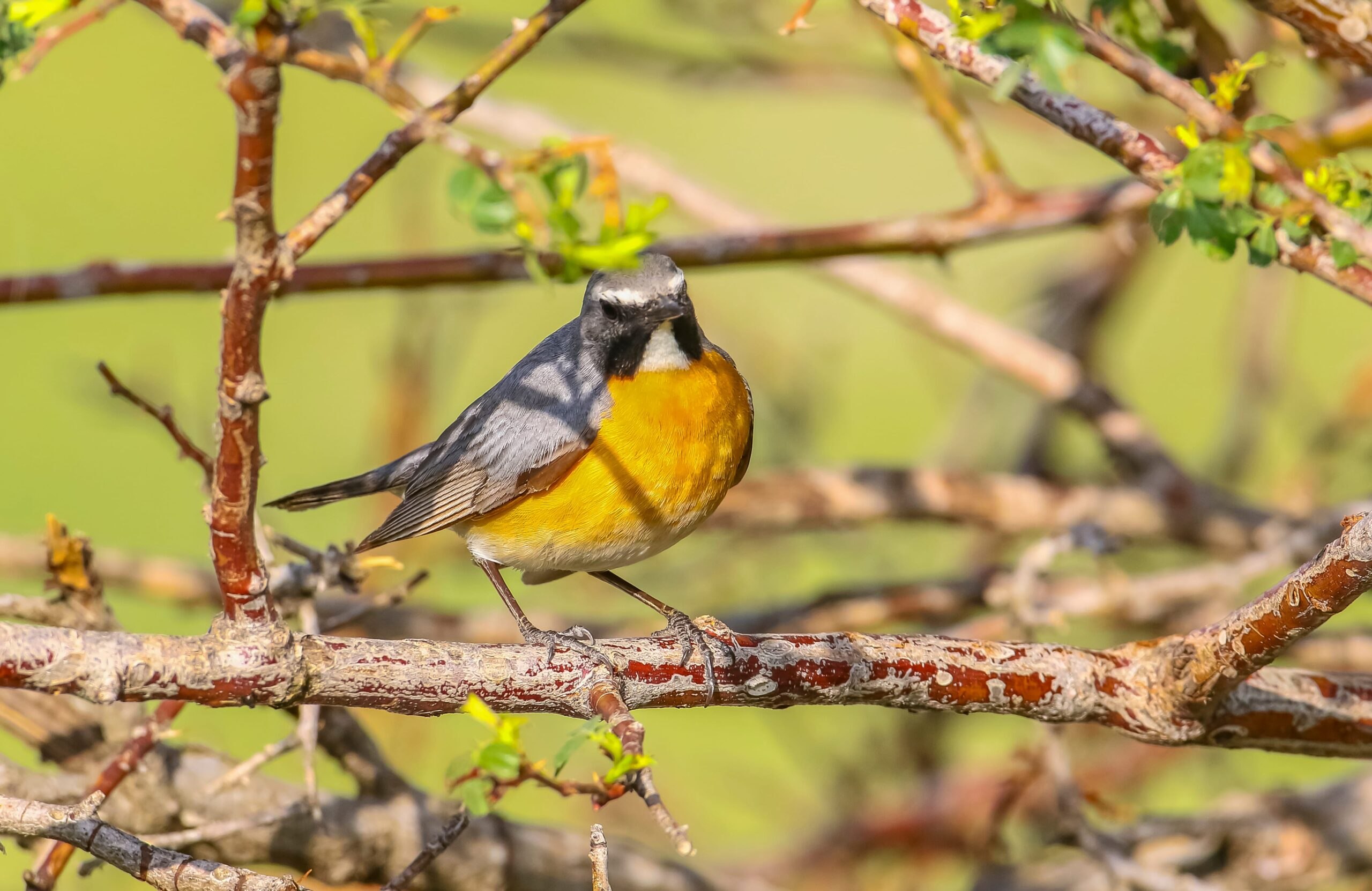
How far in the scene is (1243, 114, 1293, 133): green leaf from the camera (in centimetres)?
230

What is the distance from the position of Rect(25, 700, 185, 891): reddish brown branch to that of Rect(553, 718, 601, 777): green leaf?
118 cm

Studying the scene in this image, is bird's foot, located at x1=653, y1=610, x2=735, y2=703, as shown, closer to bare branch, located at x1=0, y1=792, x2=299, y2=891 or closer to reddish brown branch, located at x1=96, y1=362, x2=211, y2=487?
bare branch, located at x1=0, y1=792, x2=299, y2=891

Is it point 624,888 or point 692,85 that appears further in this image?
point 692,85

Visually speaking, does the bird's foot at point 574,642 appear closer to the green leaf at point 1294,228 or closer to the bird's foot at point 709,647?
the bird's foot at point 709,647

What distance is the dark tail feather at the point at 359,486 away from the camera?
3.83 m

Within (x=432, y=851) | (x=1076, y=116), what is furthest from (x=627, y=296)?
(x=432, y=851)

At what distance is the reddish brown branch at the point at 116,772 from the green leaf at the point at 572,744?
1.18 metres

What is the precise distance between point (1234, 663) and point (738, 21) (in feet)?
15.2

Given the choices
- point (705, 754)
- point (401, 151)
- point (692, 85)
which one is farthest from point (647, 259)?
point (705, 754)

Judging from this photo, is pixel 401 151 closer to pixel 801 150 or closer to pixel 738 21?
pixel 738 21

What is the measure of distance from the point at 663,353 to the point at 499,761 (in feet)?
6.59

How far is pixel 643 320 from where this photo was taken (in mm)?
3594

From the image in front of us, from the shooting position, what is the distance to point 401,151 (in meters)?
1.90

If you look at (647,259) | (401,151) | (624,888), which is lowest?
(624,888)
